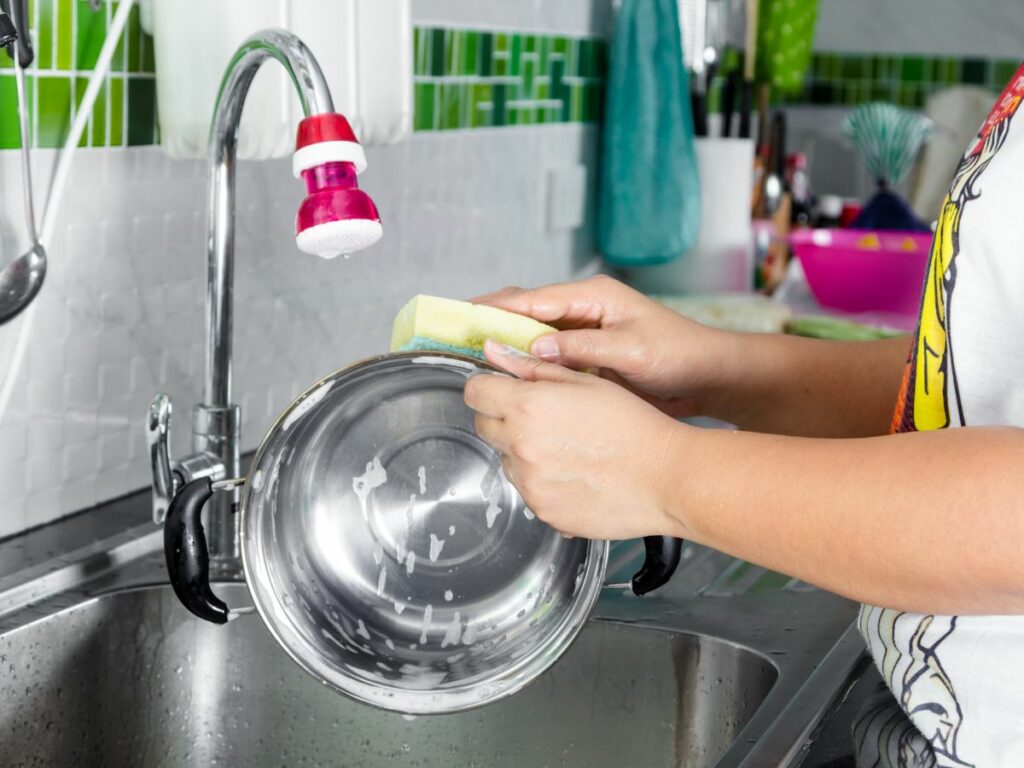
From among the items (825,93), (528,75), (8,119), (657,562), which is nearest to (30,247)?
(8,119)

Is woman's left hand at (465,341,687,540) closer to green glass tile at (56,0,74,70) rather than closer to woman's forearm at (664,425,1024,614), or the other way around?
woman's forearm at (664,425,1024,614)

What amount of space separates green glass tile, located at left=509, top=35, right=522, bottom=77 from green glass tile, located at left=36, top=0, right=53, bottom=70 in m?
0.75

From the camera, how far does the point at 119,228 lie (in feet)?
3.55

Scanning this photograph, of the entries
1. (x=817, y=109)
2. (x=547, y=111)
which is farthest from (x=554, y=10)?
(x=817, y=109)

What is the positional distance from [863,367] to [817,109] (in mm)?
2126

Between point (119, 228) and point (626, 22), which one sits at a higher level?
point (626, 22)

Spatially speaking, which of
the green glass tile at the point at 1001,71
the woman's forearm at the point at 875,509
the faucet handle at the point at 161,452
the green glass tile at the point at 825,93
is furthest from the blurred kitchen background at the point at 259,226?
the green glass tile at the point at 1001,71

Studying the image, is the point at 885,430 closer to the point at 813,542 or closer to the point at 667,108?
the point at 813,542

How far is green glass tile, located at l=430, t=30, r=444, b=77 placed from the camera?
1457 millimetres

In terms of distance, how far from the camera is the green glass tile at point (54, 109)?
99 centimetres

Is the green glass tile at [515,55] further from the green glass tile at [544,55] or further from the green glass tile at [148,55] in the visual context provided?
the green glass tile at [148,55]

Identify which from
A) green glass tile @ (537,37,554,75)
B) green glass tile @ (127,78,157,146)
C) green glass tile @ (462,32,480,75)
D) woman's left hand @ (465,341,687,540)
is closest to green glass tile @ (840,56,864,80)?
green glass tile @ (537,37,554,75)

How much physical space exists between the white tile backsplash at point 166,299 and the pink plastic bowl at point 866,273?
68 cm

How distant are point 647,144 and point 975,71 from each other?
1384mm
